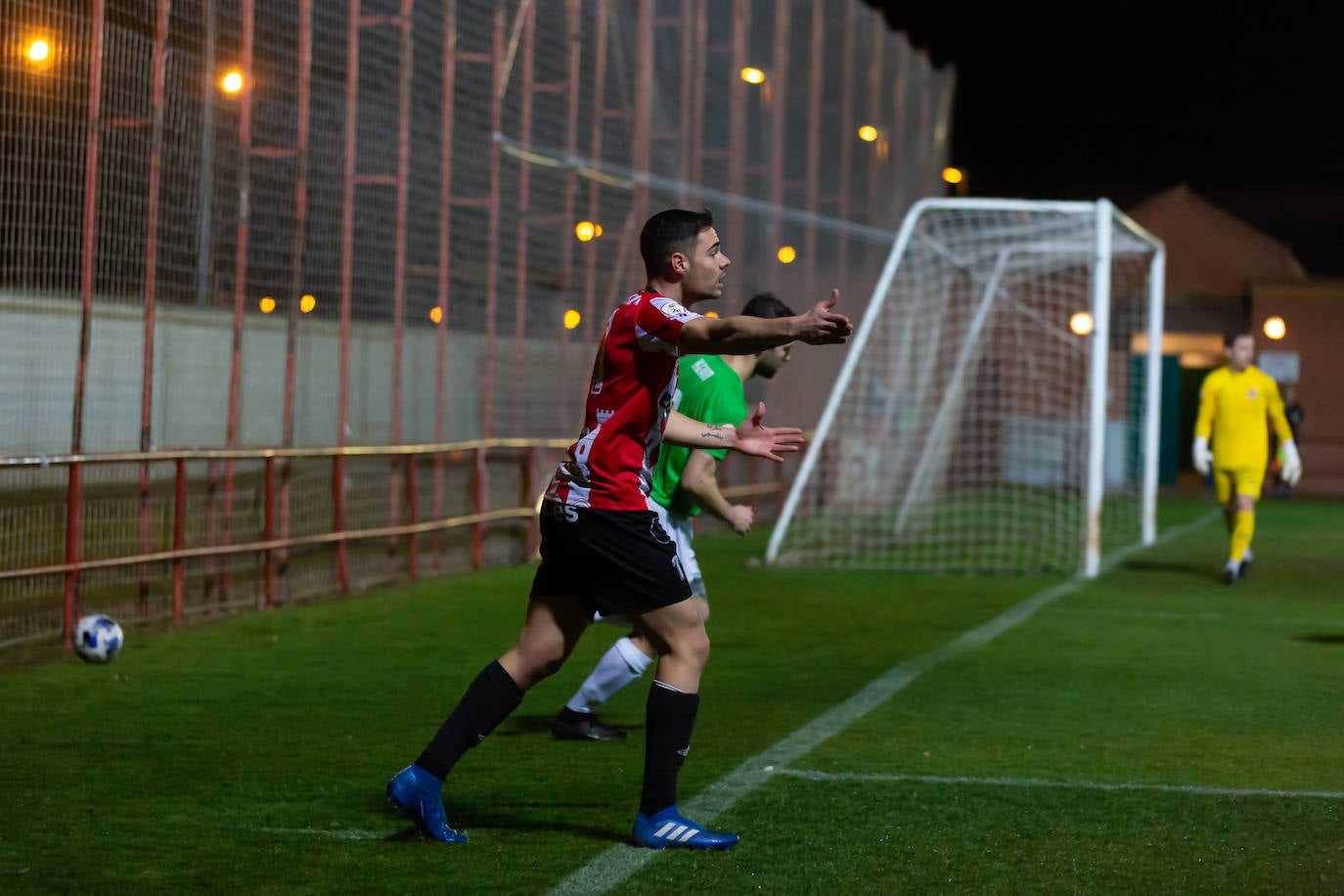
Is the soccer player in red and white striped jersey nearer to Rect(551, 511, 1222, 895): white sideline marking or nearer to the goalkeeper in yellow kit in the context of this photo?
Rect(551, 511, 1222, 895): white sideline marking

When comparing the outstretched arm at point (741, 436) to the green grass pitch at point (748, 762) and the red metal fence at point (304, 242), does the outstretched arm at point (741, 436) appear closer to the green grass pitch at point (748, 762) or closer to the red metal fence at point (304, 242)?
the green grass pitch at point (748, 762)

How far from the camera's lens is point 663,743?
5.24 metres

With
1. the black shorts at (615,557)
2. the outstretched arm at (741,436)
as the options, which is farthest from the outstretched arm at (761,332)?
the black shorts at (615,557)

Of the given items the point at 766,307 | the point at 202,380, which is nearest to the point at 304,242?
the point at 202,380

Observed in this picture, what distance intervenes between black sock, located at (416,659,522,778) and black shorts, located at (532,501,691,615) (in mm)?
370

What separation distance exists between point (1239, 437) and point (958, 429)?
739 centimetres

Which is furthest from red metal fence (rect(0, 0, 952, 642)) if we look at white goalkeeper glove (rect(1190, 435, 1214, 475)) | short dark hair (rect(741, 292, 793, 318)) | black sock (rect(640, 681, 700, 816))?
white goalkeeper glove (rect(1190, 435, 1214, 475))

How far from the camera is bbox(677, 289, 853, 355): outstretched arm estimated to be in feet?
14.8

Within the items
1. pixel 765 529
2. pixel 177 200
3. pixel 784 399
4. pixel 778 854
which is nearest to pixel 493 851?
pixel 778 854

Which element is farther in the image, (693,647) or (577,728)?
(577,728)

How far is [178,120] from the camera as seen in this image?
1088 centimetres

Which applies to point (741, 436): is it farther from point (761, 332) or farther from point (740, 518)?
point (740, 518)

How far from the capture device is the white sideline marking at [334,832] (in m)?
5.44

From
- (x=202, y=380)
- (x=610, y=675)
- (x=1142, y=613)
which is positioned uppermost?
(x=202, y=380)
